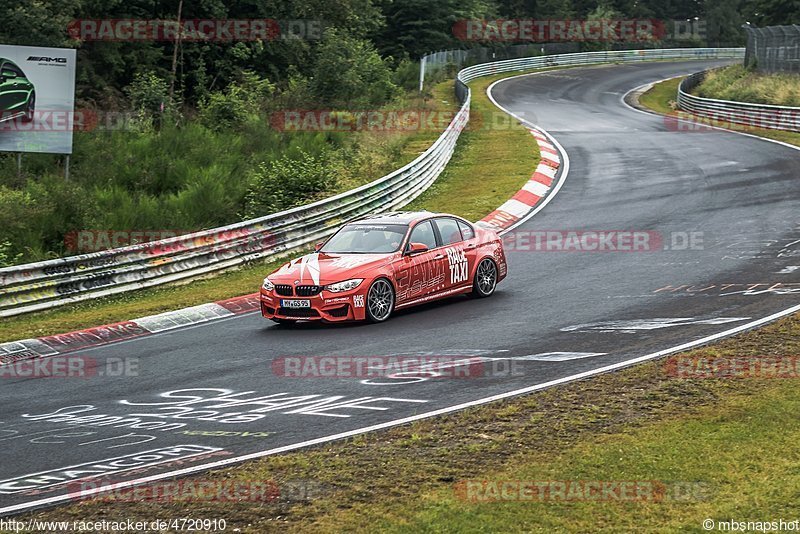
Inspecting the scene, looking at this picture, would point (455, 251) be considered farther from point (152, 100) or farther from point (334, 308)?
point (152, 100)

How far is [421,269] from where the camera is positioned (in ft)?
49.6

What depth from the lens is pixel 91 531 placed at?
7062 millimetres

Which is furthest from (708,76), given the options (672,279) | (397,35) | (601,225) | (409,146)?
(672,279)

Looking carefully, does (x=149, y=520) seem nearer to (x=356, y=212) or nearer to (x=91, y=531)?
(x=91, y=531)

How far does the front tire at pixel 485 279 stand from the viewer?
16.0 meters

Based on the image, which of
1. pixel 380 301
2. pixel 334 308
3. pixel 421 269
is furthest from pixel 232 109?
pixel 334 308

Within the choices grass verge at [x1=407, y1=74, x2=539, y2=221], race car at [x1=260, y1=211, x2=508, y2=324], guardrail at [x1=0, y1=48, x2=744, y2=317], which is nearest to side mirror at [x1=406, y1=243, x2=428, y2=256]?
Answer: race car at [x1=260, y1=211, x2=508, y2=324]

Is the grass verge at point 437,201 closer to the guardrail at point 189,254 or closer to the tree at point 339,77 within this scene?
the guardrail at point 189,254

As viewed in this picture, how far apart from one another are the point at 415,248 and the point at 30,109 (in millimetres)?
11898

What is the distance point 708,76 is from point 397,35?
908 inches

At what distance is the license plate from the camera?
14.3m

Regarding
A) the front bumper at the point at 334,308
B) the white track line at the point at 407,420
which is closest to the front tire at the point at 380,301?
the front bumper at the point at 334,308

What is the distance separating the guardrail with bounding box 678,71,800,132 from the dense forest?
38.7 feet

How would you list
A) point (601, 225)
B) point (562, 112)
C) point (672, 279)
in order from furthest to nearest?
point (562, 112)
point (601, 225)
point (672, 279)
